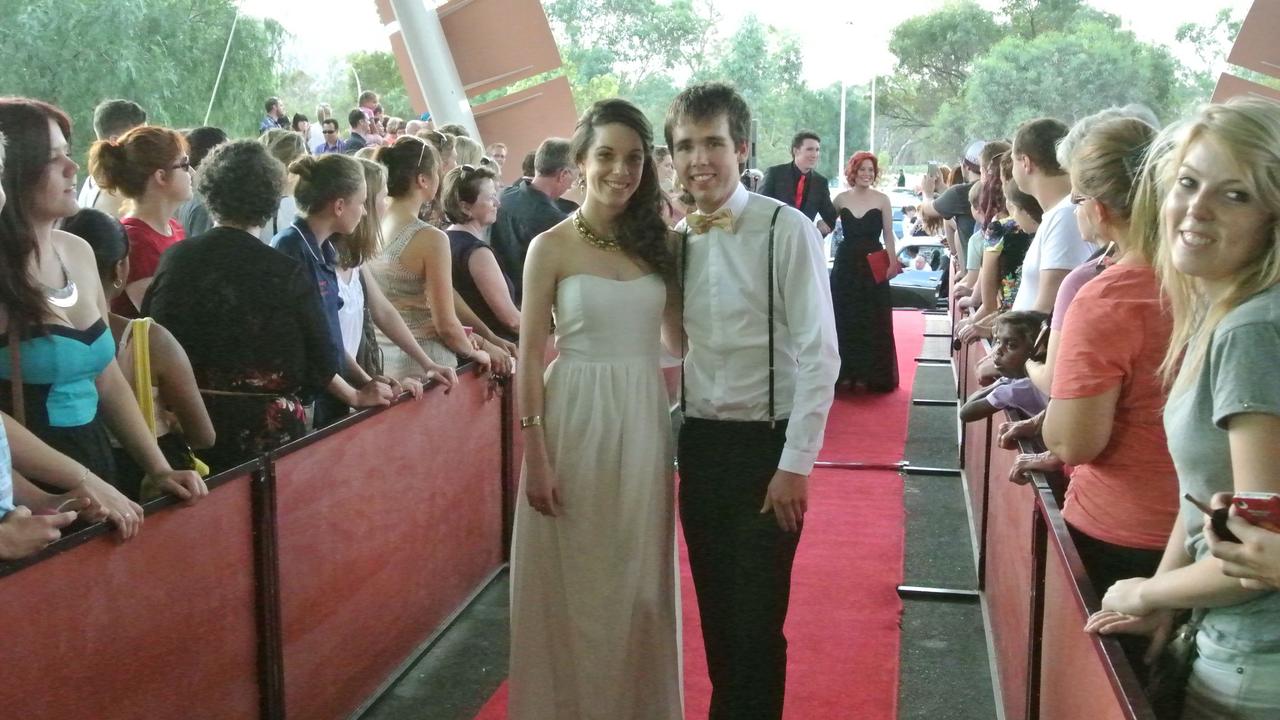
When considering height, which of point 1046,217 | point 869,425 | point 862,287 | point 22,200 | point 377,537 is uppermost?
point 22,200

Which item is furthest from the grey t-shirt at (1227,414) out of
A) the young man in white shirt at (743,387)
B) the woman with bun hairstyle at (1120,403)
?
the young man in white shirt at (743,387)

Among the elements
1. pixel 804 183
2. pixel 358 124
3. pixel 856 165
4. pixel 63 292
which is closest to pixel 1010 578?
pixel 63 292

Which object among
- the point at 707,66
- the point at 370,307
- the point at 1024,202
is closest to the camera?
the point at 370,307

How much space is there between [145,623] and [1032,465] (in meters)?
2.10

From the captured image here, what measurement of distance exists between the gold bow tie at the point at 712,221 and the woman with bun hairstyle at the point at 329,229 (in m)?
1.36

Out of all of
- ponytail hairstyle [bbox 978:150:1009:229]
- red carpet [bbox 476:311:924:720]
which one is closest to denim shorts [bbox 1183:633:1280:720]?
red carpet [bbox 476:311:924:720]

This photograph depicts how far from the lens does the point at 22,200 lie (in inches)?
99.7

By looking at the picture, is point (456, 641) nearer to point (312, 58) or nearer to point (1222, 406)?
point (1222, 406)

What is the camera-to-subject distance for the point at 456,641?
4.31 meters

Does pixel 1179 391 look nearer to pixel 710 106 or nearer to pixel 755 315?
→ pixel 755 315

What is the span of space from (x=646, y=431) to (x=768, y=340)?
1.31 ft

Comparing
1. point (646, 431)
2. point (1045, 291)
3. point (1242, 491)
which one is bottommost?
point (1045, 291)

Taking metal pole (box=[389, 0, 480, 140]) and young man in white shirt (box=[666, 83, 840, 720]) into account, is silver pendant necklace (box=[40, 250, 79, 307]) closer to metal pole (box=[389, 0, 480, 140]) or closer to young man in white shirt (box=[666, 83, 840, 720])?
young man in white shirt (box=[666, 83, 840, 720])

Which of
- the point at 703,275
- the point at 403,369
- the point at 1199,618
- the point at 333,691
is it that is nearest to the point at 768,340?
the point at 703,275
